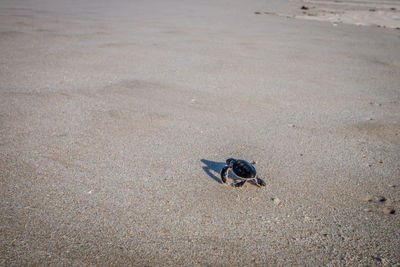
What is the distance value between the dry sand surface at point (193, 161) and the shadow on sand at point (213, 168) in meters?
0.02

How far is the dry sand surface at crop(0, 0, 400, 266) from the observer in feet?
6.09

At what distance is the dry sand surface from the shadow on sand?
16 mm

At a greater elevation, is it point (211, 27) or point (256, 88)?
point (211, 27)

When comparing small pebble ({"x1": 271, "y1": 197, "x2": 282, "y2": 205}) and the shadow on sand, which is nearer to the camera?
small pebble ({"x1": 271, "y1": 197, "x2": 282, "y2": 205})

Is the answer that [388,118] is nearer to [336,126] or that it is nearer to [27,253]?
[336,126]

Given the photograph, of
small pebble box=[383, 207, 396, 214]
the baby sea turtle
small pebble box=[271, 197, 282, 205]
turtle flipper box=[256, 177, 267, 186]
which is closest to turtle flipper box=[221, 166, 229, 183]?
the baby sea turtle

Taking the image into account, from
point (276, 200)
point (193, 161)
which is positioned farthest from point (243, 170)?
point (193, 161)

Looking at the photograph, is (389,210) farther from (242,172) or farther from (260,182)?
(242,172)

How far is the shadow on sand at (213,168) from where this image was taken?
8.26 feet

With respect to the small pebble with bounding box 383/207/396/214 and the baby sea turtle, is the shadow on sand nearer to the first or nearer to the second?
the baby sea turtle

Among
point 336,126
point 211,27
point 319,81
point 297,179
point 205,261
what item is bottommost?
point 205,261

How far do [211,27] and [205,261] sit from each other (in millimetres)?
10029

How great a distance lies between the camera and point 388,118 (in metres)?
3.63

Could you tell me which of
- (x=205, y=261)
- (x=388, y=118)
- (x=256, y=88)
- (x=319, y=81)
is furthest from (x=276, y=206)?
(x=319, y=81)
